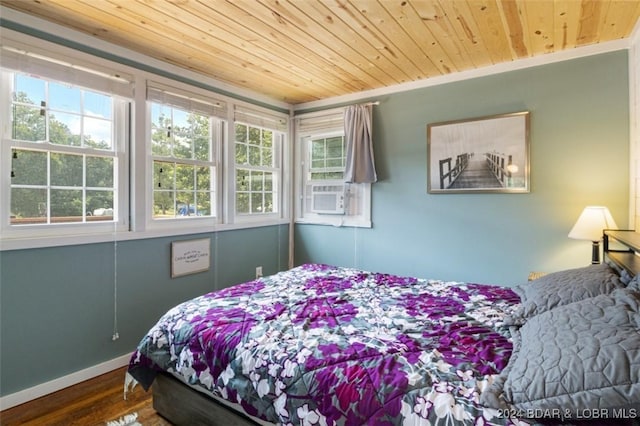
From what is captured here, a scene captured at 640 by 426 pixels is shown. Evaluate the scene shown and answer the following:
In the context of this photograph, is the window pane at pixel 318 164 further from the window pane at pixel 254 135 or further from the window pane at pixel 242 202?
the window pane at pixel 242 202

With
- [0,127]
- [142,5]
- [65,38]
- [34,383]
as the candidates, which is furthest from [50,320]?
[142,5]

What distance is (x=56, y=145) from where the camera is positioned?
2.33 meters

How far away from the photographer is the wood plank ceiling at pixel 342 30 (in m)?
2.09

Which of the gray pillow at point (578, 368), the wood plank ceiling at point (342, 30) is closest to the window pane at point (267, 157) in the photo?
the wood plank ceiling at point (342, 30)

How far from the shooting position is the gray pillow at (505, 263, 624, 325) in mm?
1512

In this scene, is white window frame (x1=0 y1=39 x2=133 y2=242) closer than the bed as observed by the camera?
No

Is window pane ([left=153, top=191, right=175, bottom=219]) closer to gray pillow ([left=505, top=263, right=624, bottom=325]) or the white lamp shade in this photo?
gray pillow ([left=505, top=263, right=624, bottom=325])

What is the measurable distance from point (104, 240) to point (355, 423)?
228cm

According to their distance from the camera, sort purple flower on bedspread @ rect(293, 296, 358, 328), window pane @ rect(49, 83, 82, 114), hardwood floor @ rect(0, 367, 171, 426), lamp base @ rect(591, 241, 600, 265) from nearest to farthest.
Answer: purple flower on bedspread @ rect(293, 296, 358, 328) → hardwood floor @ rect(0, 367, 171, 426) → window pane @ rect(49, 83, 82, 114) → lamp base @ rect(591, 241, 600, 265)

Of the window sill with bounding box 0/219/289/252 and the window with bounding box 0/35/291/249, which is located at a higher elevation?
the window with bounding box 0/35/291/249

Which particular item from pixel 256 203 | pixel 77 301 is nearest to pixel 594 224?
pixel 256 203

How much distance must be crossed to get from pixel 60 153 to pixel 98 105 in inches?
18.1

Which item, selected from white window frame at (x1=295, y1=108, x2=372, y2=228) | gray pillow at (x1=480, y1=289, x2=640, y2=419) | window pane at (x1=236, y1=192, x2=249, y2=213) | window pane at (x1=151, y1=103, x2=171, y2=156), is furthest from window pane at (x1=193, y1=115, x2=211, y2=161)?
gray pillow at (x1=480, y1=289, x2=640, y2=419)

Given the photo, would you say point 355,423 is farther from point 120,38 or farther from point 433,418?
point 120,38
